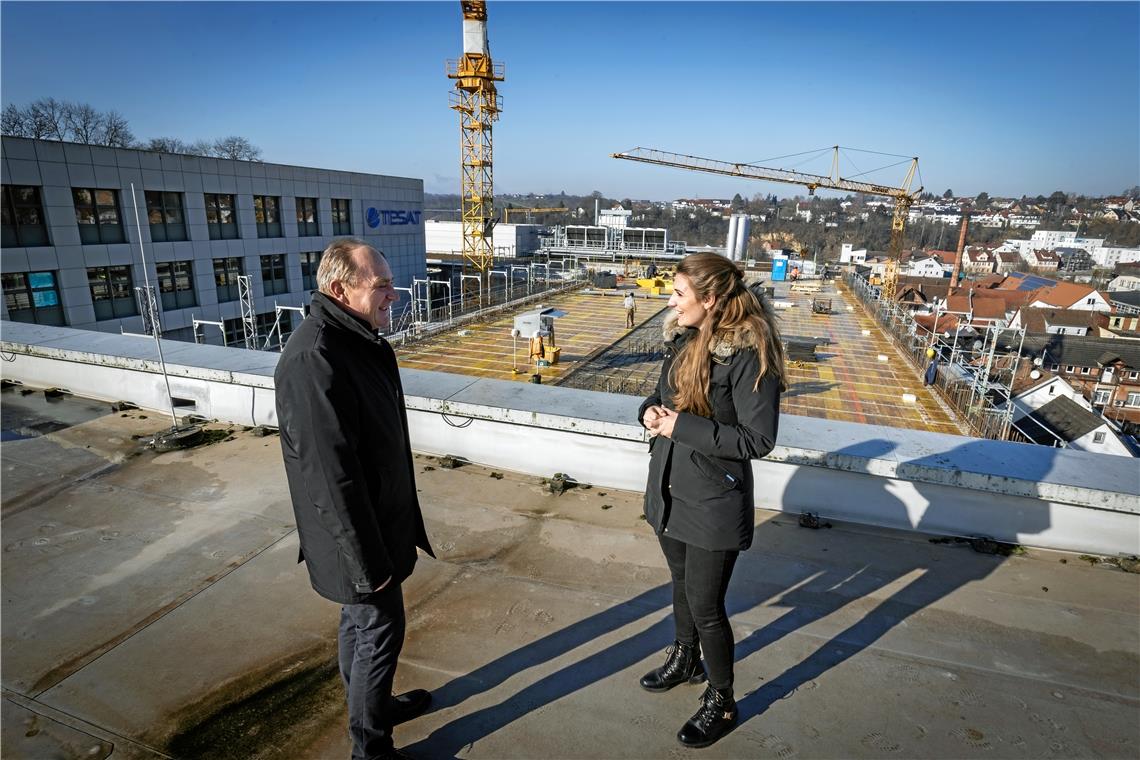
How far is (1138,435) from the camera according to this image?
2838 cm

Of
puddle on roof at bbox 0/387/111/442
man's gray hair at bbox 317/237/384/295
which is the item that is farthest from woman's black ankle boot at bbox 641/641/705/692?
puddle on roof at bbox 0/387/111/442

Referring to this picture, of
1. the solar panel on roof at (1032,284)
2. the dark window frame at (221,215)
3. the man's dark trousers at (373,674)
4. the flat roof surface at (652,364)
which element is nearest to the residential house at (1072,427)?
the flat roof surface at (652,364)

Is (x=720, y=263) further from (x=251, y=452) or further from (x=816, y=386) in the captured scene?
(x=816, y=386)

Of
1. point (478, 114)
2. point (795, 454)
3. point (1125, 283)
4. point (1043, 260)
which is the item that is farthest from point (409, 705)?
point (1043, 260)

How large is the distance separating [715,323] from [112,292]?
2080cm

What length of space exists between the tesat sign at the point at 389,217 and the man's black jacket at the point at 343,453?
26784 mm

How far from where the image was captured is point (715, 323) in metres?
1.77

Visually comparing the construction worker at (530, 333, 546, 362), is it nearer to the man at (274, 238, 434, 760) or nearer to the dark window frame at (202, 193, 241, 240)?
the dark window frame at (202, 193, 241, 240)

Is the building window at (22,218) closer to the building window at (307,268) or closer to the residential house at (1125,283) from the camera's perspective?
the building window at (307,268)

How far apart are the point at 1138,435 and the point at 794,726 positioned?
39.0 metres

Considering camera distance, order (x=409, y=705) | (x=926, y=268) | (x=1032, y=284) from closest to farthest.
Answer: (x=409, y=705), (x=1032, y=284), (x=926, y=268)

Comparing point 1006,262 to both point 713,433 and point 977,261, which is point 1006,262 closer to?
point 977,261

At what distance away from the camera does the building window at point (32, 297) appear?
14344 millimetres

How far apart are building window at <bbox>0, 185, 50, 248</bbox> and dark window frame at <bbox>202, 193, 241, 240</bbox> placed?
15.3 ft
